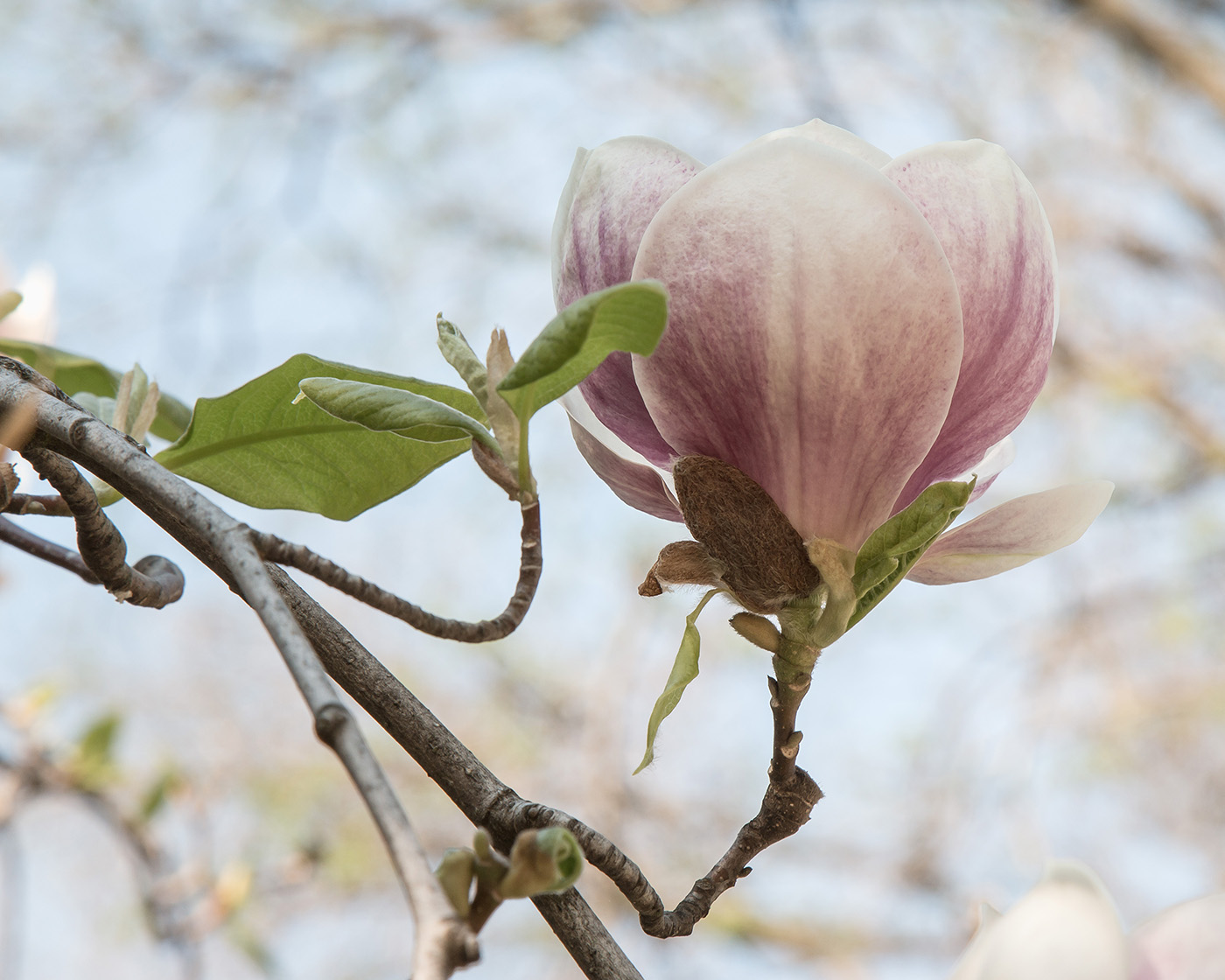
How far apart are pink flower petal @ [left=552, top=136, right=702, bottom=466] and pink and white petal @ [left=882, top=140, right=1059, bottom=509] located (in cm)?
6

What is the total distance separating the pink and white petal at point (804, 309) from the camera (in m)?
0.26

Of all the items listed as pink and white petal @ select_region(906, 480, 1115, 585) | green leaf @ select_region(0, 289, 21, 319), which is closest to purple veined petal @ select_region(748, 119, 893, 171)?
pink and white petal @ select_region(906, 480, 1115, 585)

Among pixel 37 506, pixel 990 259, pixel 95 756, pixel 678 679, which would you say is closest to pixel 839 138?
pixel 990 259

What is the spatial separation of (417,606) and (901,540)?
128 mm

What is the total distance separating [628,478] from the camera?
34 centimetres

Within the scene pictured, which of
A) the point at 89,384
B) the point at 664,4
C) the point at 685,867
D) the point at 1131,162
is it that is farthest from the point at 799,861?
the point at 89,384

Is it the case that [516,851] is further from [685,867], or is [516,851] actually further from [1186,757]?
Result: [1186,757]

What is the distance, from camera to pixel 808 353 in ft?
0.89

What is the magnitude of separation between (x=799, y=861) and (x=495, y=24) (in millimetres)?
2809

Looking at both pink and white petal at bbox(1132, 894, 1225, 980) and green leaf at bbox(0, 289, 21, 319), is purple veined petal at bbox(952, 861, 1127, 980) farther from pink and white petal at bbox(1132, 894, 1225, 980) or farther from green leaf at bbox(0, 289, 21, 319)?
green leaf at bbox(0, 289, 21, 319)

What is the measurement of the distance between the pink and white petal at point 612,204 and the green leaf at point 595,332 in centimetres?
4

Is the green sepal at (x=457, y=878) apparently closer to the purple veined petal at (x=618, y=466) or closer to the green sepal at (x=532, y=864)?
the green sepal at (x=532, y=864)

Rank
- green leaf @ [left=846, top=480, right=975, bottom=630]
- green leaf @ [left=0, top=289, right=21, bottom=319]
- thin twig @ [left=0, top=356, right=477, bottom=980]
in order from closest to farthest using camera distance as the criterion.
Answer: thin twig @ [left=0, top=356, right=477, bottom=980], green leaf @ [left=846, top=480, right=975, bottom=630], green leaf @ [left=0, top=289, right=21, bottom=319]

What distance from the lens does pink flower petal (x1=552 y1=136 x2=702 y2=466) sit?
30 centimetres
